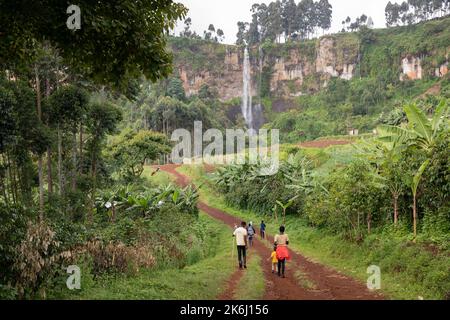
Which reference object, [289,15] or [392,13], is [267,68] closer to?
[289,15]

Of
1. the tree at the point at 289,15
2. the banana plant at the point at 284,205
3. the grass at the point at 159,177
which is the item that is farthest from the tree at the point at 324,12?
the banana plant at the point at 284,205

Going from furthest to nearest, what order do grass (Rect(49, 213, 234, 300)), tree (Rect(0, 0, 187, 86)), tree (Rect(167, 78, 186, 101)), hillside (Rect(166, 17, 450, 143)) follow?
tree (Rect(167, 78, 186, 101)) → hillside (Rect(166, 17, 450, 143)) → grass (Rect(49, 213, 234, 300)) → tree (Rect(0, 0, 187, 86))

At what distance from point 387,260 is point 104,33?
8.18m

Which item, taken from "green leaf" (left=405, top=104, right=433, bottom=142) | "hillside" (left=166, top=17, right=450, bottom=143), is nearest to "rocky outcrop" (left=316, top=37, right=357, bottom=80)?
"hillside" (left=166, top=17, right=450, bottom=143)

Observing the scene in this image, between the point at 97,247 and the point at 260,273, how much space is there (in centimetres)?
387

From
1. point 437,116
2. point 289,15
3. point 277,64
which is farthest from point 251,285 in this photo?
point 289,15

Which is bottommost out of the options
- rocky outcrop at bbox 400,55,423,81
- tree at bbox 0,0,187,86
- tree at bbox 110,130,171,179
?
tree at bbox 110,130,171,179

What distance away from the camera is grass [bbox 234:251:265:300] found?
786 cm

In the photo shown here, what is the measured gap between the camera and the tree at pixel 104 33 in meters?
4.98

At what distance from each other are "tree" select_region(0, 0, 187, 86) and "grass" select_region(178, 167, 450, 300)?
6101 mm

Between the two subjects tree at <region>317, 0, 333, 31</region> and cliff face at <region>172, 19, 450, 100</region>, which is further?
tree at <region>317, 0, 333, 31</region>

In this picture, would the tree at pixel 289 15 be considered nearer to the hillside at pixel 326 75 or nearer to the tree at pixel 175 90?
the hillside at pixel 326 75

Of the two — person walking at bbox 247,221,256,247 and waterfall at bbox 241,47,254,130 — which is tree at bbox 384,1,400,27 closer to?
waterfall at bbox 241,47,254,130

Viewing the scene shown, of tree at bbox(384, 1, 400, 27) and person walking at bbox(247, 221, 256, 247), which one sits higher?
A: tree at bbox(384, 1, 400, 27)
